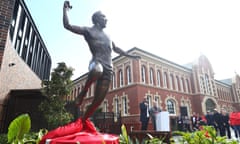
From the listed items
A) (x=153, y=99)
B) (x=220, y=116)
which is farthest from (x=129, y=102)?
(x=220, y=116)

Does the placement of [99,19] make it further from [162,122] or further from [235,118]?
[235,118]

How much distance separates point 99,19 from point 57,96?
7177mm

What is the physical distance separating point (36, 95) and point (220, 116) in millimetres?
10666

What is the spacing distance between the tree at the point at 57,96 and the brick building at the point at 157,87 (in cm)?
897

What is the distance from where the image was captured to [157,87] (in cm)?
1922

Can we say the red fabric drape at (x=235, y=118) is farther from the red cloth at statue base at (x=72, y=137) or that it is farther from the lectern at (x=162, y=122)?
the red cloth at statue base at (x=72, y=137)

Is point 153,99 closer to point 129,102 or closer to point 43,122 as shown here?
point 129,102

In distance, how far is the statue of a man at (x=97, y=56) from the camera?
237 cm

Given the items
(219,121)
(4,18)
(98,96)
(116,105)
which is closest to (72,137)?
(98,96)

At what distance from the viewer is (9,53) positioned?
22.6 feet

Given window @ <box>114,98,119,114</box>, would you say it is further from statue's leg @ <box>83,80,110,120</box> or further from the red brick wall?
statue's leg @ <box>83,80,110,120</box>

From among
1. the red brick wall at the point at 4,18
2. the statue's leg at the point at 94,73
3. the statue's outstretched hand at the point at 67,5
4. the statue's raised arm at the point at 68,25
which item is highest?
the red brick wall at the point at 4,18

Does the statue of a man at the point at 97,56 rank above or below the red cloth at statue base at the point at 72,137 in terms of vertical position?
above

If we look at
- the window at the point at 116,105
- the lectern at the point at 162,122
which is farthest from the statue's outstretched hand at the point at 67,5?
the window at the point at 116,105
